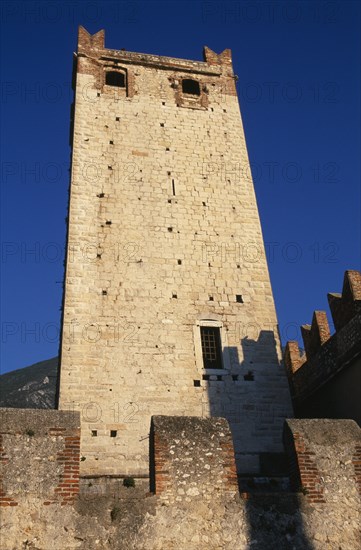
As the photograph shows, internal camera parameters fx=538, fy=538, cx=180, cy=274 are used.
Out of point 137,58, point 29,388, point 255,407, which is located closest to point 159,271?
point 255,407

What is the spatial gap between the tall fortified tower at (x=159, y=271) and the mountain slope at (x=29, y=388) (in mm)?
36594

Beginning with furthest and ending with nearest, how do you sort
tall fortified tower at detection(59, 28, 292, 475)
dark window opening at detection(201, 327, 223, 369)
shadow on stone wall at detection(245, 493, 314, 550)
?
dark window opening at detection(201, 327, 223, 369), tall fortified tower at detection(59, 28, 292, 475), shadow on stone wall at detection(245, 493, 314, 550)

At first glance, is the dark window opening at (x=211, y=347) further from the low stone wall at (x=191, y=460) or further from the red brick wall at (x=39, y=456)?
the red brick wall at (x=39, y=456)

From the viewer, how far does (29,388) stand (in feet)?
197

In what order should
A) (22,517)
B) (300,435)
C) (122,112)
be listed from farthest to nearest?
(122,112)
(300,435)
(22,517)

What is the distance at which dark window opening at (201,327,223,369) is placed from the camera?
44.5ft

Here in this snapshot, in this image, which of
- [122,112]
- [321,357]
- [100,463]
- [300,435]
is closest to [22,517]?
[300,435]

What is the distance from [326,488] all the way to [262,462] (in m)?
4.73

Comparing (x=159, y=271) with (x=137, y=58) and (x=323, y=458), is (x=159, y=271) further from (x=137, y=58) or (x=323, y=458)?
(x=137, y=58)

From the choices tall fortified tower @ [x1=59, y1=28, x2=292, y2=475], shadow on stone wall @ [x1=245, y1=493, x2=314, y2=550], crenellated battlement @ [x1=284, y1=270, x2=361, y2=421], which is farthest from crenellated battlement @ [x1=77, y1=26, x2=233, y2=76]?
shadow on stone wall @ [x1=245, y1=493, x2=314, y2=550]

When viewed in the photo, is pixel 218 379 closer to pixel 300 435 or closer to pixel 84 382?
pixel 84 382

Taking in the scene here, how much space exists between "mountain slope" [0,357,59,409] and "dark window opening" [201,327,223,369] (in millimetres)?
38815

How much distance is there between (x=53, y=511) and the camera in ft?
22.2

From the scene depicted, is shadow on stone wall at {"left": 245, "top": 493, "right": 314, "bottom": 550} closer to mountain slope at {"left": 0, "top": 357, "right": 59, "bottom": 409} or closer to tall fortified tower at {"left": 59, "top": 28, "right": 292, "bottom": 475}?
tall fortified tower at {"left": 59, "top": 28, "right": 292, "bottom": 475}
